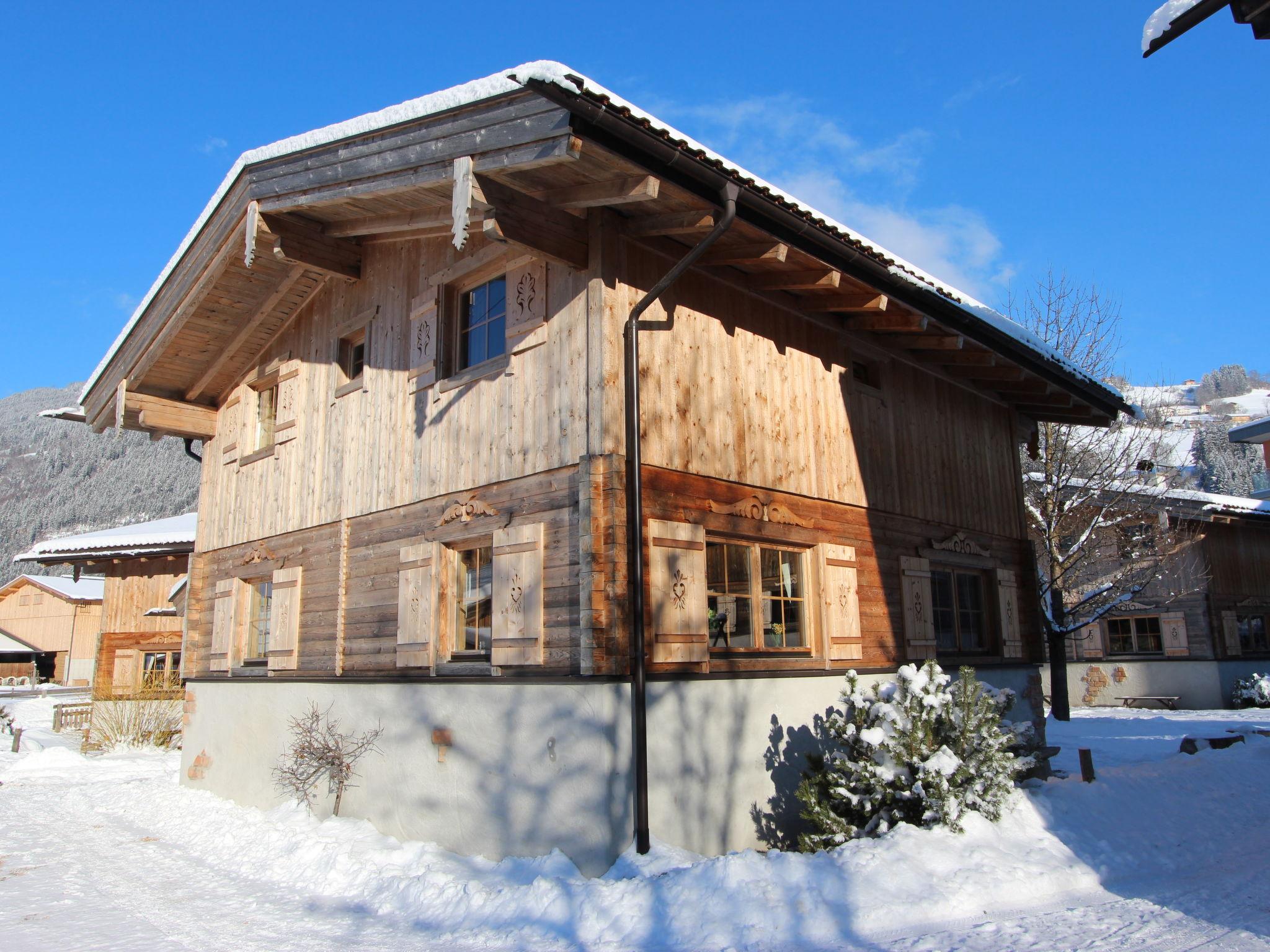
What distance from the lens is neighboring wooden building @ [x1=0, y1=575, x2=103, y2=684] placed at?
44125 millimetres

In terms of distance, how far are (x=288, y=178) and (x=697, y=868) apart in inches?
276

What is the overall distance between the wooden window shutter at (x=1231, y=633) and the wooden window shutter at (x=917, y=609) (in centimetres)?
1685

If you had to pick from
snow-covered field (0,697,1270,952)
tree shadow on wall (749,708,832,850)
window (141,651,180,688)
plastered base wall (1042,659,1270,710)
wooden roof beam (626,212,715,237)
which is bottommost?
snow-covered field (0,697,1270,952)

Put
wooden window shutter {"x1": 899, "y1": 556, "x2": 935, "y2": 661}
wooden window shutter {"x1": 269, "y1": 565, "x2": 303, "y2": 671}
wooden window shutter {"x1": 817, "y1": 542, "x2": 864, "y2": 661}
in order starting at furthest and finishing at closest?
1. wooden window shutter {"x1": 269, "y1": 565, "x2": 303, "y2": 671}
2. wooden window shutter {"x1": 899, "y1": 556, "x2": 935, "y2": 661}
3. wooden window shutter {"x1": 817, "y1": 542, "x2": 864, "y2": 661}

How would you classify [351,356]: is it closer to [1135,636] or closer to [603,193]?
[603,193]

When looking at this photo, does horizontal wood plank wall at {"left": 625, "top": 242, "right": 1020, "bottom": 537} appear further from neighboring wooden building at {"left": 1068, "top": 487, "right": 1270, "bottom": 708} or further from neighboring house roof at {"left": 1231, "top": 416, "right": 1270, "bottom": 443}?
neighboring wooden building at {"left": 1068, "top": 487, "right": 1270, "bottom": 708}

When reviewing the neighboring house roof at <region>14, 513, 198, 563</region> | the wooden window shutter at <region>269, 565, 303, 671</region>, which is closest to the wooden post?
the wooden window shutter at <region>269, 565, 303, 671</region>

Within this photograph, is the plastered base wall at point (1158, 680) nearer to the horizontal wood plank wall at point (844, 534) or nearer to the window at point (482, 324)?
the horizontal wood plank wall at point (844, 534)

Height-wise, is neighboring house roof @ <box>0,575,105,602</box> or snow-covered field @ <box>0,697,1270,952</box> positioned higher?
neighboring house roof @ <box>0,575,105,602</box>

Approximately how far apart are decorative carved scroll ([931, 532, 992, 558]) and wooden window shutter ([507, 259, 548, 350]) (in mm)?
5462

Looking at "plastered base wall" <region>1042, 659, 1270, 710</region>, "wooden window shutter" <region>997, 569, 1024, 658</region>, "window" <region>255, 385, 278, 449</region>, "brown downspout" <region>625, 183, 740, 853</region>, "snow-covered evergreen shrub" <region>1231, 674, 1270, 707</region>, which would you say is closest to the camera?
"brown downspout" <region>625, 183, 740, 853</region>

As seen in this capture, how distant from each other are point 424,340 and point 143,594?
15830mm

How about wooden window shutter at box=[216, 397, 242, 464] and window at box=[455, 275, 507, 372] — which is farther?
wooden window shutter at box=[216, 397, 242, 464]

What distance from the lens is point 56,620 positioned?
45969 mm
